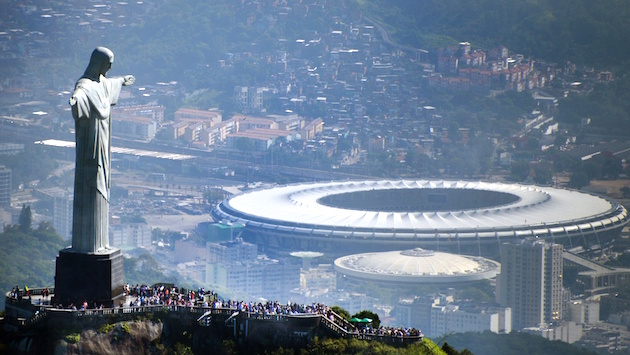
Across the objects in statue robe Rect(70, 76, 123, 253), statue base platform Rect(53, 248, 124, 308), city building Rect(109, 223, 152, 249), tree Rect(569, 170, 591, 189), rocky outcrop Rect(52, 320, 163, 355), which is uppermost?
statue robe Rect(70, 76, 123, 253)

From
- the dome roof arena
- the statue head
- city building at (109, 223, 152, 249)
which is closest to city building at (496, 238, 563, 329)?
the dome roof arena

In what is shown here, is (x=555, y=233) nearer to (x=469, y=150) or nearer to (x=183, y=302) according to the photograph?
(x=469, y=150)

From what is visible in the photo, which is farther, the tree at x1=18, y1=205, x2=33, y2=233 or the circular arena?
the circular arena

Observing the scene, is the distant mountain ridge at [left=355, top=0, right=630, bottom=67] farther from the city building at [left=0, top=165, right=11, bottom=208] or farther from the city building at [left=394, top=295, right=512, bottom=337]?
the city building at [left=394, top=295, right=512, bottom=337]

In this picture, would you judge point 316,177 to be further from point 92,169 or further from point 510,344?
point 92,169

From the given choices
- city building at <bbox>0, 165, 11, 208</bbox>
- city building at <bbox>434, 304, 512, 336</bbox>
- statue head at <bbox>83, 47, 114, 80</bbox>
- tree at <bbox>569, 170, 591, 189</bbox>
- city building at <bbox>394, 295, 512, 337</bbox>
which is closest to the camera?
statue head at <bbox>83, 47, 114, 80</bbox>

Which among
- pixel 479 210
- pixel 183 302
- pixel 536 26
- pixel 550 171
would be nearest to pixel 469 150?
pixel 550 171

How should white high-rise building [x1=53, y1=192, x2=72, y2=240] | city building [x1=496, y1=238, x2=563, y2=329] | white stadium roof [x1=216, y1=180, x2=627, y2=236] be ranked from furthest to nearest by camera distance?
white high-rise building [x1=53, y1=192, x2=72, y2=240], white stadium roof [x1=216, y1=180, x2=627, y2=236], city building [x1=496, y1=238, x2=563, y2=329]
